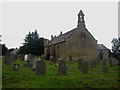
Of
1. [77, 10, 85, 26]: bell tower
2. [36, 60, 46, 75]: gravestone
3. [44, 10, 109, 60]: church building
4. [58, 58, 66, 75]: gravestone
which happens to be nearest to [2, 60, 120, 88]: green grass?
[36, 60, 46, 75]: gravestone

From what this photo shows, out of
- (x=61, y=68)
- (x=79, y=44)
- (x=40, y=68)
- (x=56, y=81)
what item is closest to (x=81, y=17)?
(x=79, y=44)

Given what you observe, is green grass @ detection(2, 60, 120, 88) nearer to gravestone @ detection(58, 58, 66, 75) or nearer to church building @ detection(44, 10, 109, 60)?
gravestone @ detection(58, 58, 66, 75)

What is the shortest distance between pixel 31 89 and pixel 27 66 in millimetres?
9104

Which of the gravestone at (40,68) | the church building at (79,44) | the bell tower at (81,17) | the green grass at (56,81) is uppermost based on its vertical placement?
the bell tower at (81,17)

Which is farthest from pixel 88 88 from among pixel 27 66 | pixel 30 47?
pixel 30 47

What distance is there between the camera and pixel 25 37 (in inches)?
2370

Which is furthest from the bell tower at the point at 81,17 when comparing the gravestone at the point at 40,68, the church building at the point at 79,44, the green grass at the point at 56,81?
the green grass at the point at 56,81

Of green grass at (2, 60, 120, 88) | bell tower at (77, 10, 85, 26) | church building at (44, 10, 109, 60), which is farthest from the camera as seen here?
bell tower at (77, 10, 85, 26)

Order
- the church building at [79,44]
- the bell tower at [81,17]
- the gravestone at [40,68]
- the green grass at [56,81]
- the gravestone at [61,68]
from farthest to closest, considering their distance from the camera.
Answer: the bell tower at [81,17]
the church building at [79,44]
the gravestone at [61,68]
the gravestone at [40,68]
the green grass at [56,81]

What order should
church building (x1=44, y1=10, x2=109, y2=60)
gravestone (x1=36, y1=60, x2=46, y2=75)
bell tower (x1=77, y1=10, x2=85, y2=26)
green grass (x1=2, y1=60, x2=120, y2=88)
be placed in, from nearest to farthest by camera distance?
1. green grass (x1=2, y1=60, x2=120, y2=88)
2. gravestone (x1=36, y1=60, x2=46, y2=75)
3. church building (x1=44, y1=10, x2=109, y2=60)
4. bell tower (x1=77, y1=10, x2=85, y2=26)

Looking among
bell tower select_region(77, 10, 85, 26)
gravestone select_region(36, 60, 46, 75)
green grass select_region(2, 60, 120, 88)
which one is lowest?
green grass select_region(2, 60, 120, 88)

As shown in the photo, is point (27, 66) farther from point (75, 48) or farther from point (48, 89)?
point (75, 48)

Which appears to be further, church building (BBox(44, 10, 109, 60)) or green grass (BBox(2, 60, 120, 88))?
church building (BBox(44, 10, 109, 60))

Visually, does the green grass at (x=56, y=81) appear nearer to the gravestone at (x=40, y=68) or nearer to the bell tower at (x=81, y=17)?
the gravestone at (x=40, y=68)
